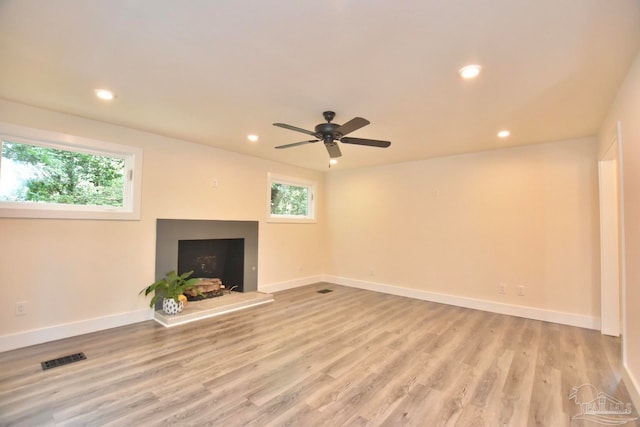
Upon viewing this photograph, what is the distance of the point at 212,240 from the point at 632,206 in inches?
191

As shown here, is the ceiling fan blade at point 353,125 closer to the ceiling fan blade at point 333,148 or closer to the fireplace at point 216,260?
the ceiling fan blade at point 333,148

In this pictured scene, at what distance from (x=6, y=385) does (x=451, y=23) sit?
13.0ft

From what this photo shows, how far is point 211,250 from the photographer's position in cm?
475

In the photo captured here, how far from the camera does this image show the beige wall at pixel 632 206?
1.92 metres

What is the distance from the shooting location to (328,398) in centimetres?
206

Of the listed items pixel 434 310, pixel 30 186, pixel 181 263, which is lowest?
pixel 434 310

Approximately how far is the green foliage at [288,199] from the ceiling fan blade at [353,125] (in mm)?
2957

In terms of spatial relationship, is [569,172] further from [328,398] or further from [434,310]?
[328,398]

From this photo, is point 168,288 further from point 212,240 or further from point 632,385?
point 632,385

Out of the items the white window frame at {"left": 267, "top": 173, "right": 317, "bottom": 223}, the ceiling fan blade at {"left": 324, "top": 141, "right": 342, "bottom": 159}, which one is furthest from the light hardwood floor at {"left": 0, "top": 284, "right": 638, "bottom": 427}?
the white window frame at {"left": 267, "top": 173, "right": 317, "bottom": 223}

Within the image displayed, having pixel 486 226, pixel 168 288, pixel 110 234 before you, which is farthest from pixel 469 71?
pixel 110 234

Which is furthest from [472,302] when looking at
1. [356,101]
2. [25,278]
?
[25,278]

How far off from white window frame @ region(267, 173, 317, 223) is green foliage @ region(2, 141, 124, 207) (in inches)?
89.2

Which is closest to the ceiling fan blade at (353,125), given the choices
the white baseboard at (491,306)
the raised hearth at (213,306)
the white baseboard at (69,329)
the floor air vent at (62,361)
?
the raised hearth at (213,306)
